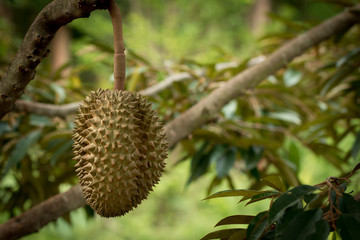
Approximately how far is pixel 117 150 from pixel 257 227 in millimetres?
228

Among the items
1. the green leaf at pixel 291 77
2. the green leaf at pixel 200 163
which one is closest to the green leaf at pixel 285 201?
the green leaf at pixel 200 163

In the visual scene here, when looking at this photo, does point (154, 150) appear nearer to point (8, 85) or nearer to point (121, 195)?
point (121, 195)

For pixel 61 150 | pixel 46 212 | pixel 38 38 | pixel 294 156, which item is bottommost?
pixel 294 156

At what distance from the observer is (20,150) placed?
89 cm

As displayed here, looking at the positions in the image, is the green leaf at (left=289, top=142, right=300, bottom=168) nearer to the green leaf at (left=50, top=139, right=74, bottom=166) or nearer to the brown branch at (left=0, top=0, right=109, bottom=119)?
the green leaf at (left=50, top=139, right=74, bottom=166)

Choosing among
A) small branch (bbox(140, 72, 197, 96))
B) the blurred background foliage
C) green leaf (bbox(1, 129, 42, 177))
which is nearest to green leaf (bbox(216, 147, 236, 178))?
the blurred background foliage

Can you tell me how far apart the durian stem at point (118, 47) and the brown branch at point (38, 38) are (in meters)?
0.01

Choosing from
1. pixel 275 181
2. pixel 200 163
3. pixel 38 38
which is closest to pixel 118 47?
pixel 38 38

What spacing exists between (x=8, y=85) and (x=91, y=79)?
5.06 m

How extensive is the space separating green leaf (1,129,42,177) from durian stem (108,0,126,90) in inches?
18.3

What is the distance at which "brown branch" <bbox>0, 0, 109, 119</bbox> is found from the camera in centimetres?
46

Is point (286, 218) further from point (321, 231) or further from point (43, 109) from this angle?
point (43, 109)

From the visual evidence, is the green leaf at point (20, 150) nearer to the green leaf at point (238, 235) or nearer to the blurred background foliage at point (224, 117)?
the blurred background foliage at point (224, 117)

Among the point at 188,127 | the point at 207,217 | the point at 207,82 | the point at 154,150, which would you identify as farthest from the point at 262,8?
the point at 154,150
